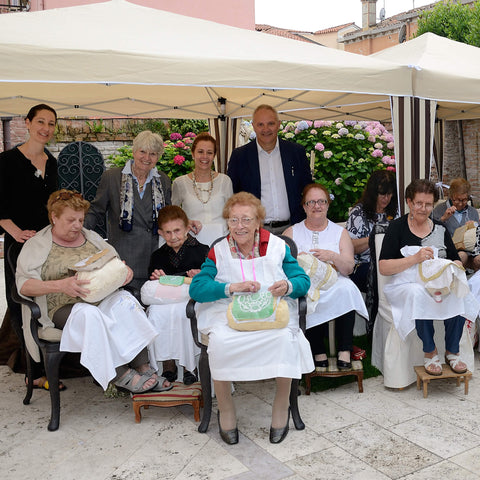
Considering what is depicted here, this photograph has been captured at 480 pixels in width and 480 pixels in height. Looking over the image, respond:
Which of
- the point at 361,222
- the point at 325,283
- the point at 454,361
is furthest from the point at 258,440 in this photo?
the point at 361,222

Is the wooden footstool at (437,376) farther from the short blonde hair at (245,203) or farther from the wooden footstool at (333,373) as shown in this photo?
the short blonde hair at (245,203)

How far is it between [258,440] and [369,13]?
28.0 m

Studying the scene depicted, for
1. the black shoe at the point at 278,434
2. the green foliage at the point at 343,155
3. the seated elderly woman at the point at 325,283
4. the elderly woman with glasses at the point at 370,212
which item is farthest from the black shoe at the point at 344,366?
the green foliage at the point at 343,155

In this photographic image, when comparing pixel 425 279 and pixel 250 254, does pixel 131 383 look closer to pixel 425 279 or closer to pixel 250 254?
pixel 250 254

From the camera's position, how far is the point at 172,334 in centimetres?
346

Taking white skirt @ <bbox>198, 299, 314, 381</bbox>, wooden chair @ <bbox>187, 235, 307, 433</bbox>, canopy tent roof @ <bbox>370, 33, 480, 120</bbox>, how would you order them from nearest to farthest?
white skirt @ <bbox>198, 299, 314, 381</bbox>
wooden chair @ <bbox>187, 235, 307, 433</bbox>
canopy tent roof @ <bbox>370, 33, 480, 120</bbox>

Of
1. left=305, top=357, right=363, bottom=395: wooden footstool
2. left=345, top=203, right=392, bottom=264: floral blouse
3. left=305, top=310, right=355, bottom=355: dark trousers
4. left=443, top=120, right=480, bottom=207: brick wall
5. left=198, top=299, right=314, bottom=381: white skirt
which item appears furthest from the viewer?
left=443, top=120, right=480, bottom=207: brick wall

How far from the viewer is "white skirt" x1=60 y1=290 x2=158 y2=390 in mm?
3104

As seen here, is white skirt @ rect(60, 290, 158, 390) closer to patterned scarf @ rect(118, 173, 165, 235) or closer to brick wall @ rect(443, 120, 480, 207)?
patterned scarf @ rect(118, 173, 165, 235)

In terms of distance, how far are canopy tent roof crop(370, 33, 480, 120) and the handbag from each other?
7.11 ft

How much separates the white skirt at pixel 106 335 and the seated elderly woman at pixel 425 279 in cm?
163

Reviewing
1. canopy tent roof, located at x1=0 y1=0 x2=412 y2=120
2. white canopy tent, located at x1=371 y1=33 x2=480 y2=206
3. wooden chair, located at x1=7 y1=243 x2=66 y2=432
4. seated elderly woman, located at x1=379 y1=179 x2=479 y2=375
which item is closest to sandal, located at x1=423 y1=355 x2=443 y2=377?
seated elderly woman, located at x1=379 y1=179 x2=479 y2=375

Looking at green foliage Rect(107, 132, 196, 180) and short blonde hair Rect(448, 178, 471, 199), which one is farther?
green foliage Rect(107, 132, 196, 180)

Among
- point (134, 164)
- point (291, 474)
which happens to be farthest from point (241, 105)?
point (291, 474)
